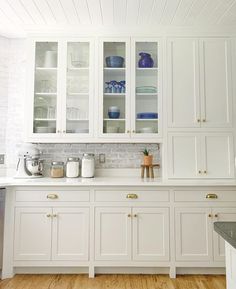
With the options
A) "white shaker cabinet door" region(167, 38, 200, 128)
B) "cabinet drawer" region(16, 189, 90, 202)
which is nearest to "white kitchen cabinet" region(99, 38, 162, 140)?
Answer: "white shaker cabinet door" region(167, 38, 200, 128)

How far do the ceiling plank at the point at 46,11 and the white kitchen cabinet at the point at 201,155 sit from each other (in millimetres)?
1768

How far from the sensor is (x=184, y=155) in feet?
8.14

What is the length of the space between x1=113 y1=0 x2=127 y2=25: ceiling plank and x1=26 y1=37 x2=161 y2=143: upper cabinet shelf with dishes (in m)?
0.19

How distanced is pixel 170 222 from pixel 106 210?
634mm

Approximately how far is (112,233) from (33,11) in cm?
235

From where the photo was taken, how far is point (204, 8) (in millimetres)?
2271

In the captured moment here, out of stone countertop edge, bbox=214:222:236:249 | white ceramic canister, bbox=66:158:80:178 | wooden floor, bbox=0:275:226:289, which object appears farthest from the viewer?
white ceramic canister, bbox=66:158:80:178

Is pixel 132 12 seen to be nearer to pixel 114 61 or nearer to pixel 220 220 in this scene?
pixel 114 61

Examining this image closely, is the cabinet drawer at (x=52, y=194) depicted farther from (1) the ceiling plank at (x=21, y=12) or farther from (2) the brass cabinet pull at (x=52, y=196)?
(1) the ceiling plank at (x=21, y=12)

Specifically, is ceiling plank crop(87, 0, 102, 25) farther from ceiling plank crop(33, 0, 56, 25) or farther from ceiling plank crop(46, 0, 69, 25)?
ceiling plank crop(33, 0, 56, 25)

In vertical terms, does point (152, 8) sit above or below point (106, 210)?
above

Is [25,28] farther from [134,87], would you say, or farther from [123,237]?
[123,237]

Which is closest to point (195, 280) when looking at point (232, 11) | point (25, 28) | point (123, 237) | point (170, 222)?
point (170, 222)

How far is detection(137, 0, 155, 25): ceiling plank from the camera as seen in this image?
2.19 metres
